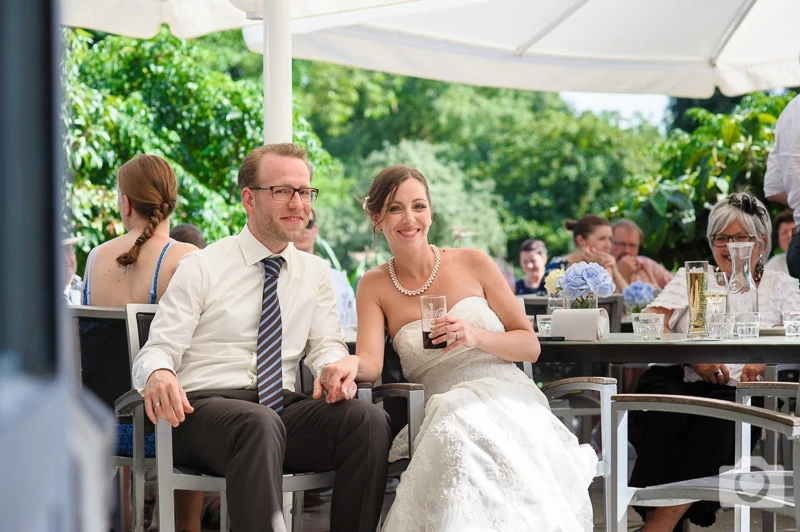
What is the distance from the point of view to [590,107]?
29516mm

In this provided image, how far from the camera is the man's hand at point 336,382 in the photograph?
290 centimetres

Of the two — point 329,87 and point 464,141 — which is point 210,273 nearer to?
point 329,87

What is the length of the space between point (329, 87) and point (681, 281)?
21.7 meters

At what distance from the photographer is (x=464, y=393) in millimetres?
3096

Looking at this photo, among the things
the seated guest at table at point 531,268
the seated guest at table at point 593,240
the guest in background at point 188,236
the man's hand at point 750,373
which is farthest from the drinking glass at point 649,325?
the seated guest at table at point 531,268

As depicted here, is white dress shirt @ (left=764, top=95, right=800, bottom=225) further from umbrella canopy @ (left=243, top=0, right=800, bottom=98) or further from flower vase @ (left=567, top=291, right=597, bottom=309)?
umbrella canopy @ (left=243, top=0, right=800, bottom=98)

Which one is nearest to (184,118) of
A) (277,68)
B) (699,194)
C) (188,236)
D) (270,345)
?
(699,194)

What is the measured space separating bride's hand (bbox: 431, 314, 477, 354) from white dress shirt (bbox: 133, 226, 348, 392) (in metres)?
0.32

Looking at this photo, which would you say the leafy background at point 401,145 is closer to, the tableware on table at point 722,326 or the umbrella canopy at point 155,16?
the umbrella canopy at point 155,16

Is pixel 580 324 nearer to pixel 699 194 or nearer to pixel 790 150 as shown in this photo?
pixel 790 150

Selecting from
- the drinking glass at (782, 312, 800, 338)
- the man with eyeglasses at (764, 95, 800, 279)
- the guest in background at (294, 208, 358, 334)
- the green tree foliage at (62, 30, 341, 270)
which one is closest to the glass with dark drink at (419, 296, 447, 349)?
the drinking glass at (782, 312, 800, 338)

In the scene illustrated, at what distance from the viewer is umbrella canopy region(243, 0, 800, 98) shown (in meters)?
5.84

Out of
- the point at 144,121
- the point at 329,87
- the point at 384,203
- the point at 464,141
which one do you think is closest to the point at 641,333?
the point at 384,203

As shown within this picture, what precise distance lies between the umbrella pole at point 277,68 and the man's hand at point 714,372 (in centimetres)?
190
